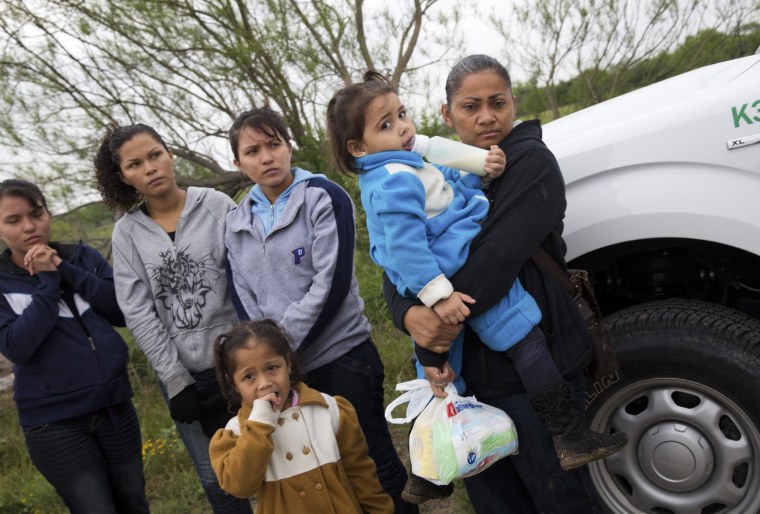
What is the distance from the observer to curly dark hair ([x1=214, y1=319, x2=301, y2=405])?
2279 millimetres

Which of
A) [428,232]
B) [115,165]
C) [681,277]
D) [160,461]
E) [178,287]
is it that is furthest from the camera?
[160,461]

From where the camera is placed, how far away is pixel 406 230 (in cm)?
184

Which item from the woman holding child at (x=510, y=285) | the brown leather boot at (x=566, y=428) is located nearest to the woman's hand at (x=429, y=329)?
the woman holding child at (x=510, y=285)

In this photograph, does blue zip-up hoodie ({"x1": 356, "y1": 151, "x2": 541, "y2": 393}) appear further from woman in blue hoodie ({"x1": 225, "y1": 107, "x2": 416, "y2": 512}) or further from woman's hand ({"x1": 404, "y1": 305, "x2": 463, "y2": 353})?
woman in blue hoodie ({"x1": 225, "y1": 107, "x2": 416, "y2": 512})

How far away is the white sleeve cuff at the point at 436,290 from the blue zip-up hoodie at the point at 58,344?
5.42 feet

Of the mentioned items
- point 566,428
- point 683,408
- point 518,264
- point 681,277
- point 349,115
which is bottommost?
point 683,408

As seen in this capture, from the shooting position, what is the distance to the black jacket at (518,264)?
6.01 ft

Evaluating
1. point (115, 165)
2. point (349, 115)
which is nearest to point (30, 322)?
point (115, 165)

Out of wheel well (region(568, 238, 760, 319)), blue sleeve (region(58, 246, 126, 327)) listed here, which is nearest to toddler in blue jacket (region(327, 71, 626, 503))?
wheel well (region(568, 238, 760, 319))

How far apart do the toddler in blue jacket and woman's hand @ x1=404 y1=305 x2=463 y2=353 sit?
4 centimetres

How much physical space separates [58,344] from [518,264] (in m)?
2.02

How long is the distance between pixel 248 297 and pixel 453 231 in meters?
1.03

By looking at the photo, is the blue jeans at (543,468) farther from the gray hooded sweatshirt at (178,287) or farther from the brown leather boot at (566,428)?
the gray hooded sweatshirt at (178,287)

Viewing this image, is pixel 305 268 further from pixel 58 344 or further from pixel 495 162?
pixel 58 344
